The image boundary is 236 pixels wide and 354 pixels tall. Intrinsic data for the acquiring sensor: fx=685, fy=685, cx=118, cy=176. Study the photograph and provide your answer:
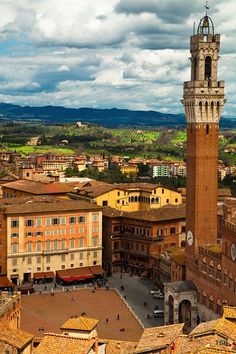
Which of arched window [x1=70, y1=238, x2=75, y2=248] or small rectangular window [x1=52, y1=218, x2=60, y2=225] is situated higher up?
small rectangular window [x1=52, y1=218, x2=60, y2=225]

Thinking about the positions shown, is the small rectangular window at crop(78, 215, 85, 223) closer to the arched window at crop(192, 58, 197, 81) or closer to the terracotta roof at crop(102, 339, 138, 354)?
the arched window at crop(192, 58, 197, 81)

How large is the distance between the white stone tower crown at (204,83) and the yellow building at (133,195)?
32747 millimetres

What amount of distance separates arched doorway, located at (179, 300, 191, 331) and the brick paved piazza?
4265 mm

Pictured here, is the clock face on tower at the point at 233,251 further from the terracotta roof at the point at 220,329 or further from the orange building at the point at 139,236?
the orange building at the point at 139,236

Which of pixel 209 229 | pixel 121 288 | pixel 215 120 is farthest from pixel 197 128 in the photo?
pixel 121 288

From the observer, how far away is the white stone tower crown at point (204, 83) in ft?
223

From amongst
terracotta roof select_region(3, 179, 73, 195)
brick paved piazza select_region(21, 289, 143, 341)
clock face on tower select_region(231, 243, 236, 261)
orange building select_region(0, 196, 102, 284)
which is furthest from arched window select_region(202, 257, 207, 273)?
terracotta roof select_region(3, 179, 73, 195)

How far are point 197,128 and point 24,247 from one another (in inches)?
1077

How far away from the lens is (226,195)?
10544 centimetres

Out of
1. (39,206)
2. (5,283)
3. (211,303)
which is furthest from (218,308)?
(39,206)

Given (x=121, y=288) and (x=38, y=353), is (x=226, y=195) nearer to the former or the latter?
(x=121, y=288)

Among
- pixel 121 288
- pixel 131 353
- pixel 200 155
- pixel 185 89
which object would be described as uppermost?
pixel 185 89

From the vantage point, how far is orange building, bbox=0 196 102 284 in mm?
81438

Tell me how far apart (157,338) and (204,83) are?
3787 cm
